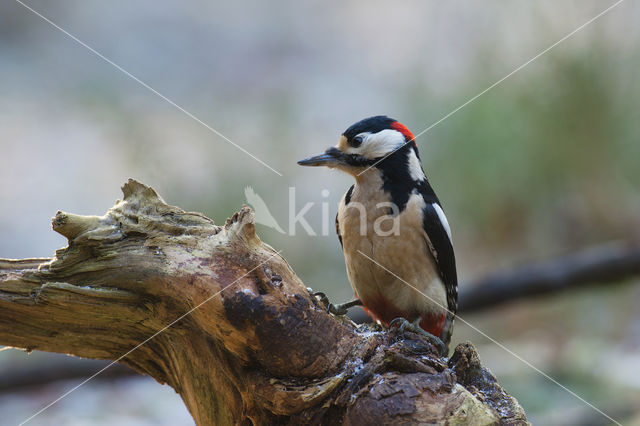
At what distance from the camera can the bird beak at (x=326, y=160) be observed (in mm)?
2558

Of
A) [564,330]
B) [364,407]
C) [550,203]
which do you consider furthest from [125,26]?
[364,407]

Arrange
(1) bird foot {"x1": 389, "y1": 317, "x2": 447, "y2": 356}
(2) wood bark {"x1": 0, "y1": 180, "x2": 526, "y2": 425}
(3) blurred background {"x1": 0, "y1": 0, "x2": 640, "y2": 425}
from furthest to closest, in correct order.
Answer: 1. (3) blurred background {"x1": 0, "y1": 0, "x2": 640, "y2": 425}
2. (1) bird foot {"x1": 389, "y1": 317, "x2": 447, "y2": 356}
3. (2) wood bark {"x1": 0, "y1": 180, "x2": 526, "y2": 425}

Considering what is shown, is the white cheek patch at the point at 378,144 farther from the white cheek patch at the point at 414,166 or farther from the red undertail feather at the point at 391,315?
the red undertail feather at the point at 391,315

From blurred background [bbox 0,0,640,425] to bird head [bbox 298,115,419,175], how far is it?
57.0 inches

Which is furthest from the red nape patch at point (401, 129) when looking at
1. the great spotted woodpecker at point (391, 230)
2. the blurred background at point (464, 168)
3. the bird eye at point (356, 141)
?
the blurred background at point (464, 168)

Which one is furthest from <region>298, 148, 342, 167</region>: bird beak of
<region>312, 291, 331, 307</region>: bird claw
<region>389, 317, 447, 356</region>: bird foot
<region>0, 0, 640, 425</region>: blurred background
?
<region>0, 0, 640, 425</region>: blurred background

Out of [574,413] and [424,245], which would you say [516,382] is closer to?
[574,413]

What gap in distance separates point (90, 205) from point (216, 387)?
11.1 feet

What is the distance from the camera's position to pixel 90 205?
4879 mm

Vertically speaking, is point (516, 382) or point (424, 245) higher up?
point (424, 245)

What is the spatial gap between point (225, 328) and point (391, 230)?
96 cm

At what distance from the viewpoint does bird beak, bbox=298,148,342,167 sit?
2558 mm

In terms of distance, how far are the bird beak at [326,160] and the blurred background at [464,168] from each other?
140 centimetres

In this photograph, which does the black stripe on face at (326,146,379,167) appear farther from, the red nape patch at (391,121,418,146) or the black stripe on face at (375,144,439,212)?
the red nape patch at (391,121,418,146)
